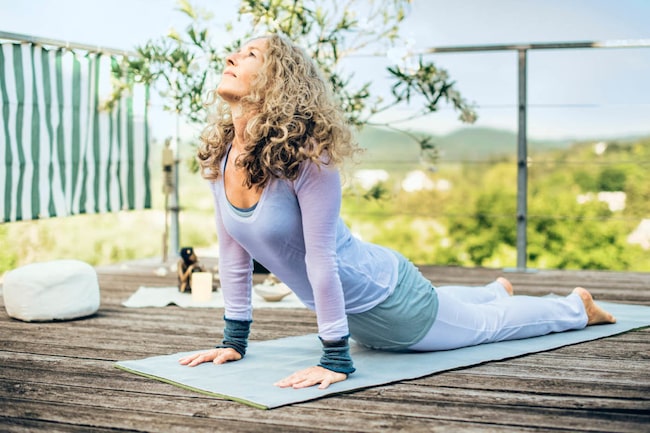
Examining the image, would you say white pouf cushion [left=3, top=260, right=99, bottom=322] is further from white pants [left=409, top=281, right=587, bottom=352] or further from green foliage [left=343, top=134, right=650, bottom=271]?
green foliage [left=343, top=134, right=650, bottom=271]

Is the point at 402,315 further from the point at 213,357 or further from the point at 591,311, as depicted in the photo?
the point at 591,311

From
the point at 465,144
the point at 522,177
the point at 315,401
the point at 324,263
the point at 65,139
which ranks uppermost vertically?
the point at 465,144

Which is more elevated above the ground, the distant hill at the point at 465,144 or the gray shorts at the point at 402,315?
the distant hill at the point at 465,144

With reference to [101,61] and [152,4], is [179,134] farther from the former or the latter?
[152,4]

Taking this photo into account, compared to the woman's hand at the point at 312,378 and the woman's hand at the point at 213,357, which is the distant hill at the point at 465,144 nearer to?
the woman's hand at the point at 213,357

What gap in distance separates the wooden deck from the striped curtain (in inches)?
51.5

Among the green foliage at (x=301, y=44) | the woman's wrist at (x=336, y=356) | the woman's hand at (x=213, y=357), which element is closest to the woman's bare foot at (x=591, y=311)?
the woman's wrist at (x=336, y=356)

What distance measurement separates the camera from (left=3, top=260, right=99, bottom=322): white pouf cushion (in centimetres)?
272

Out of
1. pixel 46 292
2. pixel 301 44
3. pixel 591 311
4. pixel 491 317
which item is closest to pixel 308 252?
pixel 491 317

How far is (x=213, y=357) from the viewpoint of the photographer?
2.06 m

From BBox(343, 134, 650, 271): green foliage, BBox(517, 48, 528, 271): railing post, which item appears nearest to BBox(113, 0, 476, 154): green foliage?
BBox(517, 48, 528, 271): railing post

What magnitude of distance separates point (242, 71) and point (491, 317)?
1.00 metres

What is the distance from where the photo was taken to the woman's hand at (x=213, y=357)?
2.02 metres

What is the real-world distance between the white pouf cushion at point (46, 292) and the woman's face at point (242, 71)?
1.22 m
